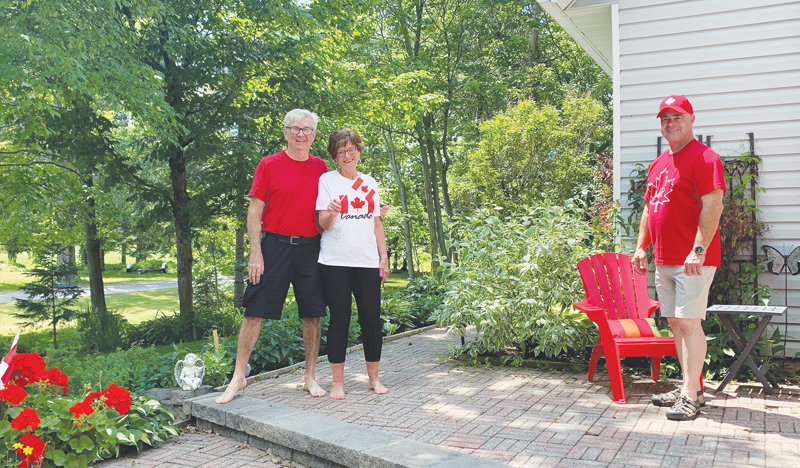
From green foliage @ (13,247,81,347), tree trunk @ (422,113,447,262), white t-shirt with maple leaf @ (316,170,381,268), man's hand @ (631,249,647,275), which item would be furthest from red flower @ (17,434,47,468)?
tree trunk @ (422,113,447,262)

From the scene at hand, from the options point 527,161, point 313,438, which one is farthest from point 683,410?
point 527,161

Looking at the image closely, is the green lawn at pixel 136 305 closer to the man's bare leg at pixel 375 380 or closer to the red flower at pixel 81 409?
the man's bare leg at pixel 375 380

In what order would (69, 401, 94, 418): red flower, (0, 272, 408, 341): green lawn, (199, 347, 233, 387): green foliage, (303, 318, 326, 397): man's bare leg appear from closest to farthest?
(69, 401, 94, 418): red flower → (303, 318, 326, 397): man's bare leg → (199, 347, 233, 387): green foliage → (0, 272, 408, 341): green lawn

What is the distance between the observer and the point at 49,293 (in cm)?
835

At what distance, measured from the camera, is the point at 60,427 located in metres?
3.00

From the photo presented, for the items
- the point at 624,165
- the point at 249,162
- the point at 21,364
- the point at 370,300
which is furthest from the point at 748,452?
the point at 249,162

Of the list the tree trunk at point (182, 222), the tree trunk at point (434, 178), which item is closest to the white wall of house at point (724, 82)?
the tree trunk at point (182, 222)

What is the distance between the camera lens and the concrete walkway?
2742 mm

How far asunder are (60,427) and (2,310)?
1245cm

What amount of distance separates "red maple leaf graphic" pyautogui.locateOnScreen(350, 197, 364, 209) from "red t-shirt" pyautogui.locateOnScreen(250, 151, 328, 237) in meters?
0.25

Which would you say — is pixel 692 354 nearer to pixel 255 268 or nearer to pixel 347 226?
pixel 347 226

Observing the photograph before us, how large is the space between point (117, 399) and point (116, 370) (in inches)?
38.5

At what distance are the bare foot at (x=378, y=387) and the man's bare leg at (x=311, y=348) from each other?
33 cm

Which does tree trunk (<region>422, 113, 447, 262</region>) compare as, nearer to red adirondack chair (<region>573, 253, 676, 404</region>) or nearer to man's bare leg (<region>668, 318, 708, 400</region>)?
red adirondack chair (<region>573, 253, 676, 404</region>)
